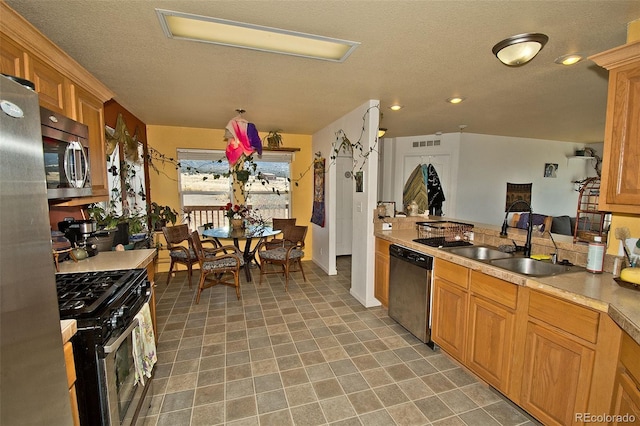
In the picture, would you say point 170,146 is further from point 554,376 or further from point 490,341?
point 554,376

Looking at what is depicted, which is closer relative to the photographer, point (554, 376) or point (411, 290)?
point (554, 376)

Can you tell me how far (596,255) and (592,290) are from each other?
44 cm

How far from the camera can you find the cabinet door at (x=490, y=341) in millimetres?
1837

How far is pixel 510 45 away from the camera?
166 cm

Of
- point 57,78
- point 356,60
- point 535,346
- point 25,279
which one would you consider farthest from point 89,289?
point 535,346

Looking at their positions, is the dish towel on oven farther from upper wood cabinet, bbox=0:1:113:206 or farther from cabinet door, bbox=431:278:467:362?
cabinet door, bbox=431:278:467:362

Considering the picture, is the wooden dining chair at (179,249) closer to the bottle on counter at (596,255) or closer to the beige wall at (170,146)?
the beige wall at (170,146)

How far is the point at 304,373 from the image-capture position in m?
2.21

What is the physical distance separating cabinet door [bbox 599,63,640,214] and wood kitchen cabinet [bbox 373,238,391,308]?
71.4 inches

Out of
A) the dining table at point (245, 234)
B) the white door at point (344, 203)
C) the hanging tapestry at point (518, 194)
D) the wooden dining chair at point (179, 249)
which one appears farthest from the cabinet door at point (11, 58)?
the hanging tapestry at point (518, 194)

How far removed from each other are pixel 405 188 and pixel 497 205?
1808 mm

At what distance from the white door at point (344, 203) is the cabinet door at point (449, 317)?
3.31 metres

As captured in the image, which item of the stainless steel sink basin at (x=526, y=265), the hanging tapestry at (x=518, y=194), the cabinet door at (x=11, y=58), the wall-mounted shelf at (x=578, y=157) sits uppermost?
the wall-mounted shelf at (x=578, y=157)

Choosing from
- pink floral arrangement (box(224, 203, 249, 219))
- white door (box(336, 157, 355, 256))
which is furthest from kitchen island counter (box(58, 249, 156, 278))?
white door (box(336, 157, 355, 256))
